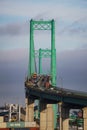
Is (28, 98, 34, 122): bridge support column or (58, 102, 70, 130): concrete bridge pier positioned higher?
(58, 102, 70, 130): concrete bridge pier

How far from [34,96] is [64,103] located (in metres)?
40.0

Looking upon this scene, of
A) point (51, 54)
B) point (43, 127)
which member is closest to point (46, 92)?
point (43, 127)

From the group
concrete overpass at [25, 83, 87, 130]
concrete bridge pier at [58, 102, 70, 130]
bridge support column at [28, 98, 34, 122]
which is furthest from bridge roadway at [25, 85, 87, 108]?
bridge support column at [28, 98, 34, 122]

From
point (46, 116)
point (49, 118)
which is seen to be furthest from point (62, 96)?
point (46, 116)

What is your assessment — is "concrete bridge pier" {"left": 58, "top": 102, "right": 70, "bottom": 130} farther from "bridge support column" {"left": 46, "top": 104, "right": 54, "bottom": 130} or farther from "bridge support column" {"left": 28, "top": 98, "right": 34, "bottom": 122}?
"bridge support column" {"left": 28, "top": 98, "right": 34, "bottom": 122}

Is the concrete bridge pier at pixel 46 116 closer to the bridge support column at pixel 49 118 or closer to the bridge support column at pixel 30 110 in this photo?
the bridge support column at pixel 49 118

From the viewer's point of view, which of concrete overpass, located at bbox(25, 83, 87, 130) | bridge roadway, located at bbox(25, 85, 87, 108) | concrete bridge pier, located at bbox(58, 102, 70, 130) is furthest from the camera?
concrete bridge pier, located at bbox(58, 102, 70, 130)

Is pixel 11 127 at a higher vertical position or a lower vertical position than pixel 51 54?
lower

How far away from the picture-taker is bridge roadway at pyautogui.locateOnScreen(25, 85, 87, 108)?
117 meters

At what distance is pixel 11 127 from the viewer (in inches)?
6235

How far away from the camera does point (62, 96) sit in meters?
129

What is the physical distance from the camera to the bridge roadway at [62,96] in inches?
4620

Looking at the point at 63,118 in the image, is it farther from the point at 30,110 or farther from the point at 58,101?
the point at 30,110

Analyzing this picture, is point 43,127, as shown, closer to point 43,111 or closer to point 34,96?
point 43,111
